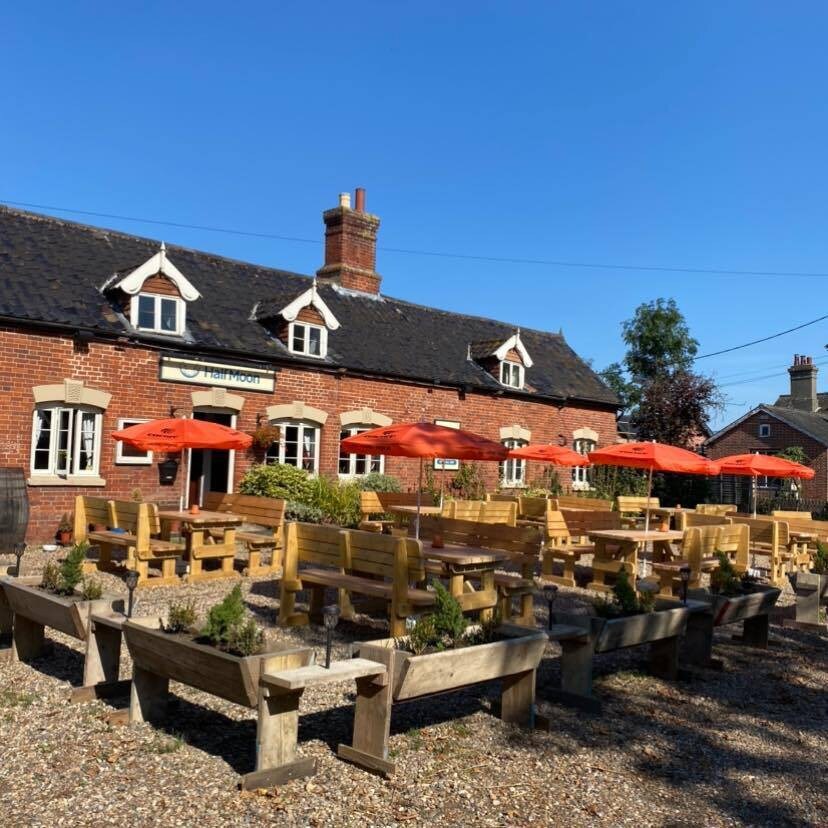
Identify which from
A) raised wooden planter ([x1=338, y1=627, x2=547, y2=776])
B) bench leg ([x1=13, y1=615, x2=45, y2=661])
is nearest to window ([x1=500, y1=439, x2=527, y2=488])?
bench leg ([x1=13, y1=615, x2=45, y2=661])

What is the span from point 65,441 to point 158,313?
309 cm

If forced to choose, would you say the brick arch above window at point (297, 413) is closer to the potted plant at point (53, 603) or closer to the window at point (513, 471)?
the window at point (513, 471)

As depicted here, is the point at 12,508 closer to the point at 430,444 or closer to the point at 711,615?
the point at 430,444

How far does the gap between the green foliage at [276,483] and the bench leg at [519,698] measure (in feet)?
38.8

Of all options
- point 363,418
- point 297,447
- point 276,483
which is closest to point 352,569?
point 276,483

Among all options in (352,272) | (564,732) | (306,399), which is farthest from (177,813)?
(352,272)

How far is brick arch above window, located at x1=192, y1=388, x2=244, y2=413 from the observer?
1695 centimetres

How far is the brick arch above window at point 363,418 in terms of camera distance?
1961cm

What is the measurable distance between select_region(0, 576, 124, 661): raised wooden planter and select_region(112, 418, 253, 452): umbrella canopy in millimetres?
4690

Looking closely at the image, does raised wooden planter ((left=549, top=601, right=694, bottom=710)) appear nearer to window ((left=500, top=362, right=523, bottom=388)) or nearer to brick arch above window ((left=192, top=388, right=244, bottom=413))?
brick arch above window ((left=192, top=388, right=244, bottom=413))

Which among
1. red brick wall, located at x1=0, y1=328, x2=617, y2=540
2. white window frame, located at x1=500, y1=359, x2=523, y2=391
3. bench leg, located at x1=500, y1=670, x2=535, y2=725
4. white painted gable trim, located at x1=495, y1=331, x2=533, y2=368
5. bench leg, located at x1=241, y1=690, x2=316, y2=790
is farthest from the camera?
white window frame, located at x1=500, y1=359, x2=523, y2=391

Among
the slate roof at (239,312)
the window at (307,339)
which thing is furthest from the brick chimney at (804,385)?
the window at (307,339)

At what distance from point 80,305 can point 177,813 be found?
13.2 m

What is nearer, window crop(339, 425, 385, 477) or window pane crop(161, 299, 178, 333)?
window pane crop(161, 299, 178, 333)
